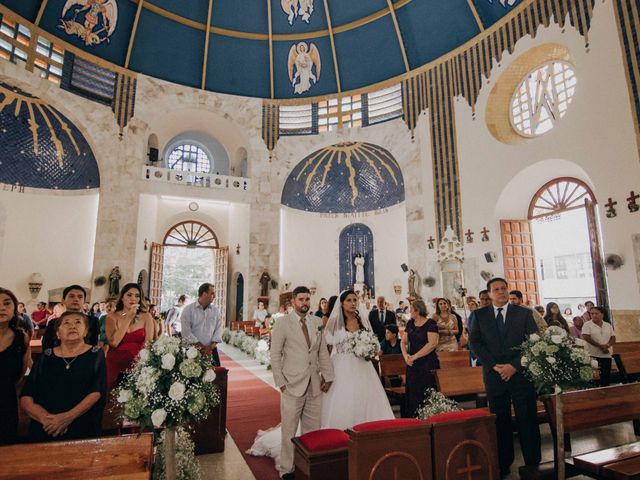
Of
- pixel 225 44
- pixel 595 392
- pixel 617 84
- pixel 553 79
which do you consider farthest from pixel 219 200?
pixel 595 392

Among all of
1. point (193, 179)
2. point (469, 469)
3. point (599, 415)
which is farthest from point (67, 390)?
point (193, 179)

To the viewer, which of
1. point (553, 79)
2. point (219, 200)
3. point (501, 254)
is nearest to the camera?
point (553, 79)

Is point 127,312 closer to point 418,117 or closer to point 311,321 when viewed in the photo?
point 311,321

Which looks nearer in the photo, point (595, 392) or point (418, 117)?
point (595, 392)

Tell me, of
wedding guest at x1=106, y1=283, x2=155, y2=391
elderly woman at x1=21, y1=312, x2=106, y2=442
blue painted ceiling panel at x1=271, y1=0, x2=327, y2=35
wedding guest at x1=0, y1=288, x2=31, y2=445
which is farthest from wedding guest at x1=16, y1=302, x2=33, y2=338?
blue painted ceiling panel at x1=271, y1=0, x2=327, y2=35

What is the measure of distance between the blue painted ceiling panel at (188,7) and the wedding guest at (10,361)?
1473 centimetres

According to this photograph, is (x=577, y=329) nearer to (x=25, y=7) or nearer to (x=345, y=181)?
(x=345, y=181)

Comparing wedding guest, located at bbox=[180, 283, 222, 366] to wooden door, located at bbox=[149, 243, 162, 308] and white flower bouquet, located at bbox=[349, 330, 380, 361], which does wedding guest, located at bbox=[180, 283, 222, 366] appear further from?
wooden door, located at bbox=[149, 243, 162, 308]

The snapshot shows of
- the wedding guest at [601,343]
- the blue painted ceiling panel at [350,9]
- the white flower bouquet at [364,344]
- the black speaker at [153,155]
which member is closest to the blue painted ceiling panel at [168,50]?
the black speaker at [153,155]

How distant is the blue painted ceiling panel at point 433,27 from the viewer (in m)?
12.6

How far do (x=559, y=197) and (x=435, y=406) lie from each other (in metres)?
9.58

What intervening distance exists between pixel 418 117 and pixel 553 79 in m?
4.41

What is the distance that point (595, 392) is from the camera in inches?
121

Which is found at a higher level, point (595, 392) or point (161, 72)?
point (161, 72)
